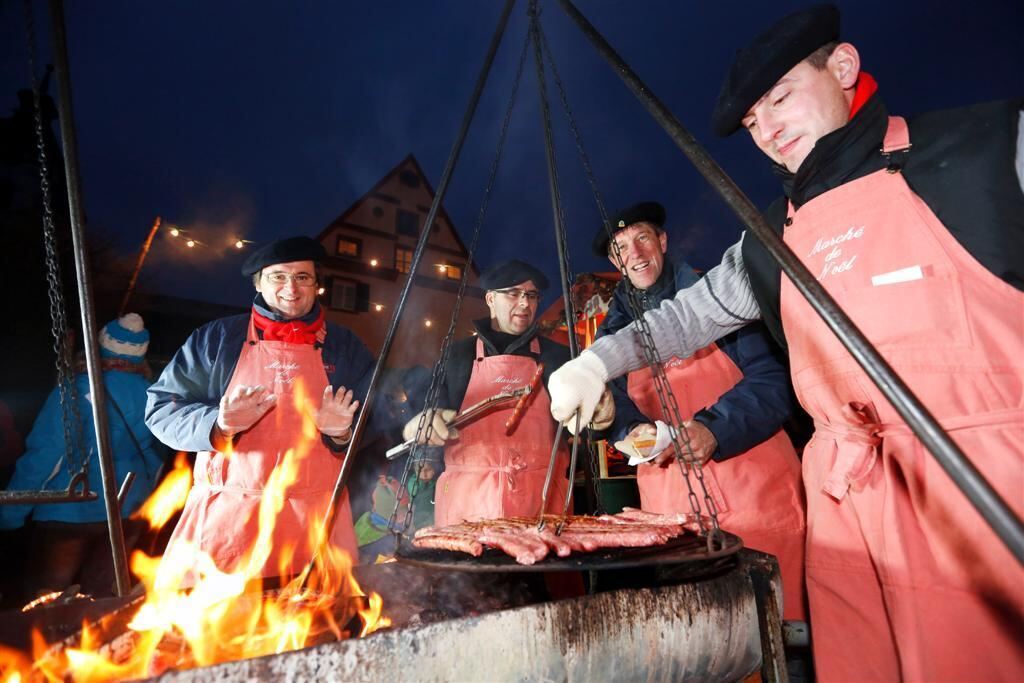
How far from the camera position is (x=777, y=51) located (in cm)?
181

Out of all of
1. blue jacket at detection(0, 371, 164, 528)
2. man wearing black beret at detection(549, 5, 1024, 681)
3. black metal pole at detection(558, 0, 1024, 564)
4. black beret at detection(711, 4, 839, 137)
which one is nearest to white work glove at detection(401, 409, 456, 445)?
man wearing black beret at detection(549, 5, 1024, 681)

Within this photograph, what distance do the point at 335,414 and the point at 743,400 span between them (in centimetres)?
248

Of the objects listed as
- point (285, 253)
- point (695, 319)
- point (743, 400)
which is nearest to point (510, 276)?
point (285, 253)

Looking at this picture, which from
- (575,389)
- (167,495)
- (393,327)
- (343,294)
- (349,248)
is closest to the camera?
(575,389)

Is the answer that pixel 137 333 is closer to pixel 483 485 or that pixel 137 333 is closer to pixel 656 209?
pixel 483 485

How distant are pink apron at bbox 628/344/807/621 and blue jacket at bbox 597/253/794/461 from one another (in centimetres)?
11

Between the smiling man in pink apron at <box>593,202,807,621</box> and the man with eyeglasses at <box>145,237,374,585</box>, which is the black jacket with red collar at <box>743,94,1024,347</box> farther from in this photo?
the man with eyeglasses at <box>145,237,374,585</box>

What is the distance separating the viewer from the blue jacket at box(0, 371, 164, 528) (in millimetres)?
4473

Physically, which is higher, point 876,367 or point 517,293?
point 517,293

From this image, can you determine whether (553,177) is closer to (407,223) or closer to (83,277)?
(83,277)

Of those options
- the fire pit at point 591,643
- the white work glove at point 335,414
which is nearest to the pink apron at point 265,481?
the white work glove at point 335,414

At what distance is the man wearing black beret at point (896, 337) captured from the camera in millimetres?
1296

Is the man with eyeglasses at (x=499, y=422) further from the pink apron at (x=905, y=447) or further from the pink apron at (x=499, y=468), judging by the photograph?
the pink apron at (x=905, y=447)

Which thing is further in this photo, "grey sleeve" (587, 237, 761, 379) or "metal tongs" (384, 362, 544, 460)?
"metal tongs" (384, 362, 544, 460)
